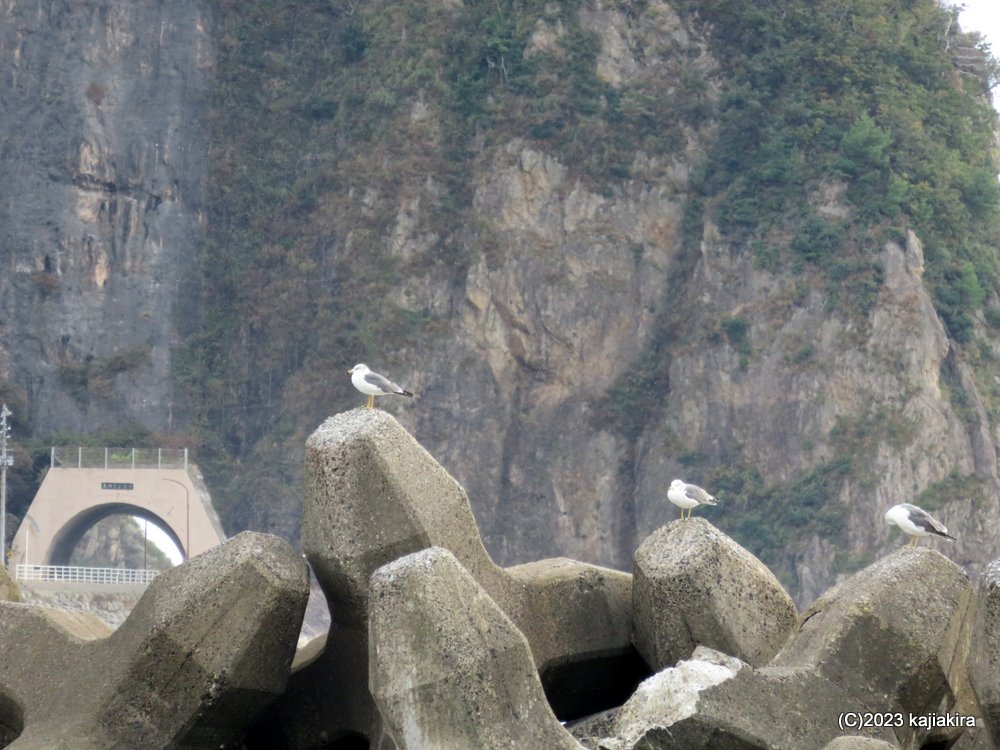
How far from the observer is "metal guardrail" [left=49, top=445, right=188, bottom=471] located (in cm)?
6109

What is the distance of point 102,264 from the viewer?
73375mm

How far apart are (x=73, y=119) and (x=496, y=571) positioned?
6337 centimetres

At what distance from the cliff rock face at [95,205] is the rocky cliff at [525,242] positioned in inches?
4.4

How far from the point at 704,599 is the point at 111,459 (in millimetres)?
50132

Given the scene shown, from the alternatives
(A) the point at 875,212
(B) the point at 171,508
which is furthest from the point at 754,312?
(B) the point at 171,508

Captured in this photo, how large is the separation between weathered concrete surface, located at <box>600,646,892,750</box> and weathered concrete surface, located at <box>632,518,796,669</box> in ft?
3.72

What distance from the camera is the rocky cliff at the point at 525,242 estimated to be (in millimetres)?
69812

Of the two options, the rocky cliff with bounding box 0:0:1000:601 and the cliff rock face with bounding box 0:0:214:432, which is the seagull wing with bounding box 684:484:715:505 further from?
the cliff rock face with bounding box 0:0:214:432

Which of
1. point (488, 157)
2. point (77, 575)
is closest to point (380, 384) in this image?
point (77, 575)

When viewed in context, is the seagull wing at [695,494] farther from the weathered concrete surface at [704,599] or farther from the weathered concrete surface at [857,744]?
the weathered concrete surface at [857,744]

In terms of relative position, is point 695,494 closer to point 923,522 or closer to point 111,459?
point 923,522

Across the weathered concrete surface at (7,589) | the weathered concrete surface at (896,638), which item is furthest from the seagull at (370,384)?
the weathered concrete surface at (896,638)

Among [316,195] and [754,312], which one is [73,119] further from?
[754,312]

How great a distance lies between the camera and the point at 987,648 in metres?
11.0
